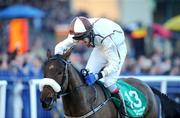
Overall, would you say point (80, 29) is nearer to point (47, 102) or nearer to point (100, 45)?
point (100, 45)

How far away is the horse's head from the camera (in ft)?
27.6

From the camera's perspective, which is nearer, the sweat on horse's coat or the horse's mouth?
the horse's mouth

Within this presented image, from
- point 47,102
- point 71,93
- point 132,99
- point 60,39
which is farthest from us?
point 60,39

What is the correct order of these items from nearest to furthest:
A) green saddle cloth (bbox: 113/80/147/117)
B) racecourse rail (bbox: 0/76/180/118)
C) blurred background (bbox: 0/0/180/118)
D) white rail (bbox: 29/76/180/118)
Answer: green saddle cloth (bbox: 113/80/147/117) < racecourse rail (bbox: 0/76/180/118) < white rail (bbox: 29/76/180/118) < blurred background (bbox: 0/0/180/118)

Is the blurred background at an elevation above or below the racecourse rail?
above

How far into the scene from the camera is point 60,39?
20766 millimetres

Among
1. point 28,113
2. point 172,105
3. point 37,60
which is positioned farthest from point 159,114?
point 37,60

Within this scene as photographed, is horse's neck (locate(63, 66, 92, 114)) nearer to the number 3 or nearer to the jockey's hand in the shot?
the jockey's hand

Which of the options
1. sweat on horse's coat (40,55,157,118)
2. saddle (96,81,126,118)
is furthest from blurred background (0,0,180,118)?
saddle (96,81,126,118)

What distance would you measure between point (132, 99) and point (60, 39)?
11187mm

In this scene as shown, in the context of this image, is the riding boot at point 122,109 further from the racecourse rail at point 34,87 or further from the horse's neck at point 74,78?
the racecourse rail at point 34,87

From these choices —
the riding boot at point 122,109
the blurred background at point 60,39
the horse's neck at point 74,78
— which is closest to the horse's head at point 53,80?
the horse's neck at point 74,78

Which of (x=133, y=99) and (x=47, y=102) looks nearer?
(x=47, y=102)

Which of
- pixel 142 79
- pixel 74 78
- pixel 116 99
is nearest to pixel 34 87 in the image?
pixel 142 79
